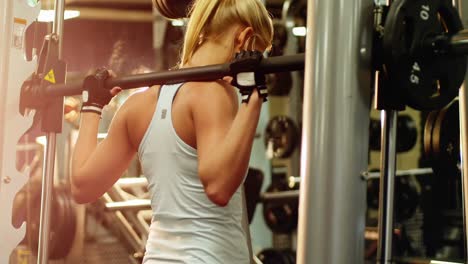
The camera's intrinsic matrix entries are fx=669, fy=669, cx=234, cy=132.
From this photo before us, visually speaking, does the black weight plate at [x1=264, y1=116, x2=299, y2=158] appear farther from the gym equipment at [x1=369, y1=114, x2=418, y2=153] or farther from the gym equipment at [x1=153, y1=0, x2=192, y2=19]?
the gym equipment at [x1=153, y1=0, x2=192, y2=19]

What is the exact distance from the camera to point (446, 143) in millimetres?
1748

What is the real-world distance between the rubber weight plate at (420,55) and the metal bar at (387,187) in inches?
2.6

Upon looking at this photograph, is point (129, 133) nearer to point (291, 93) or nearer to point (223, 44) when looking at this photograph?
point (223, 44)

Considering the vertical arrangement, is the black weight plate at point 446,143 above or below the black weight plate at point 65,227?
above

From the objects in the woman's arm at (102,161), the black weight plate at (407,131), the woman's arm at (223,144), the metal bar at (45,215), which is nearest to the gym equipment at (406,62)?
the woman's arm at (223,144)

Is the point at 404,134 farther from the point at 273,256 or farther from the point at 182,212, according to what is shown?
the point at 182,212

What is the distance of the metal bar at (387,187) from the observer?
4.33 feet

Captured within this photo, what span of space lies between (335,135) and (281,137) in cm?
417

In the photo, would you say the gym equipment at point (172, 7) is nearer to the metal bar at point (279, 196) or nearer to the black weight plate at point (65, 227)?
the black weight plate at point (65, 227)

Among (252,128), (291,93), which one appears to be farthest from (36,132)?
(291,93)

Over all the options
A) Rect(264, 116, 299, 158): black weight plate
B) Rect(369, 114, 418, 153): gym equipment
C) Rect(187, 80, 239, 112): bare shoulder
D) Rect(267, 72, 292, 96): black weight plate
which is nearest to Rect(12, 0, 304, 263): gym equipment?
Rect(187, 80, 239, 112): bare shoulder

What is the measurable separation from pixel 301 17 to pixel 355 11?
14.6 feet

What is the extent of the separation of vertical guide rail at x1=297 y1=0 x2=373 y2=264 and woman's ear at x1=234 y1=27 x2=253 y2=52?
0.30 m

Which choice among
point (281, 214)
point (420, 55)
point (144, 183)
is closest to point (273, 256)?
point (281, 214)
